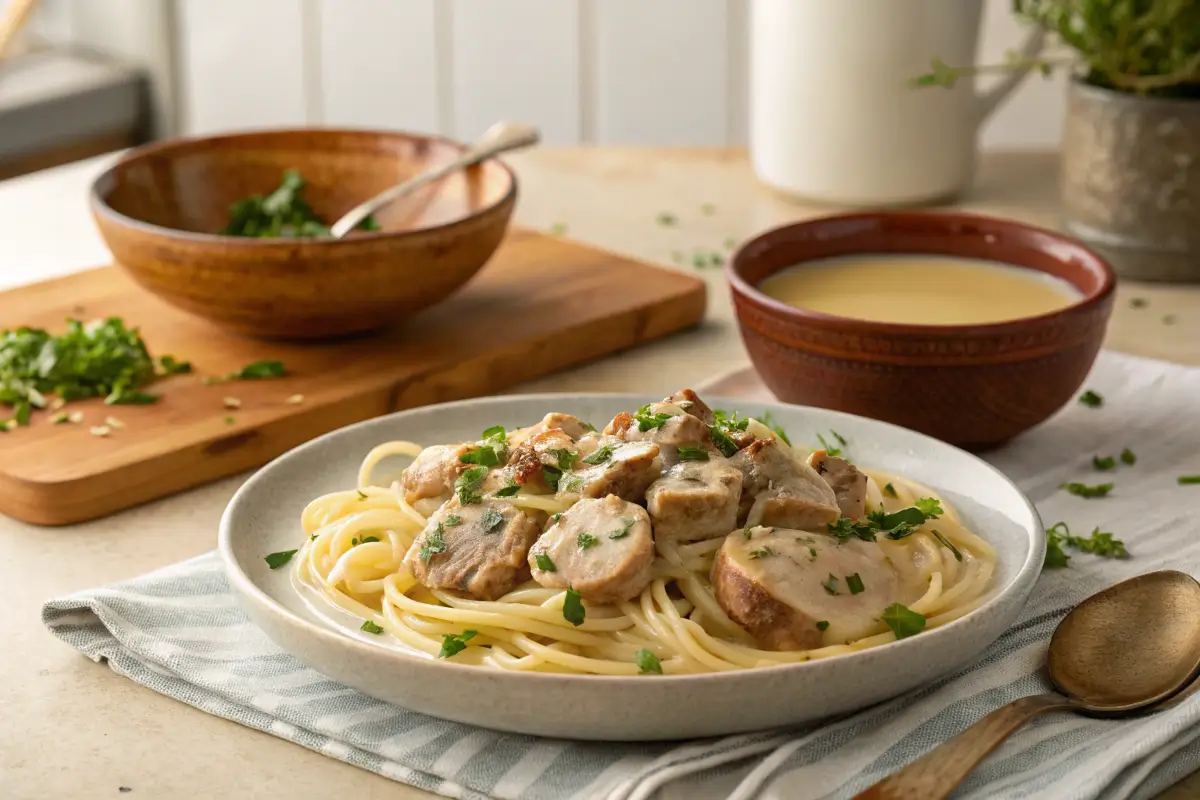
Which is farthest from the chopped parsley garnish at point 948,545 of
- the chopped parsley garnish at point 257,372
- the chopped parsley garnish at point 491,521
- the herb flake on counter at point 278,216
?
the herb flake on counter at point 278,216

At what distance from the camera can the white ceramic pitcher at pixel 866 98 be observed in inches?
124

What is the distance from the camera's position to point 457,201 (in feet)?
9.41

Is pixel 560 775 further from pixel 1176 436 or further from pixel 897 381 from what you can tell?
pixel 1176 436

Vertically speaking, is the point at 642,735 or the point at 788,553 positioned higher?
the point at 788,553

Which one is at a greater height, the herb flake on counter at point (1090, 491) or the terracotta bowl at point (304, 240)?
the terracotta bowl at point (304, 240)

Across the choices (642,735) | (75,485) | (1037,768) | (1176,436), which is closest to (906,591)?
(1037,768)

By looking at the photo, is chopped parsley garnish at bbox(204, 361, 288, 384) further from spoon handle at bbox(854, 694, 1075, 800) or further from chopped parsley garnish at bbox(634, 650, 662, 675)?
spoon handle at bbox(854, 694, 1075, 800)

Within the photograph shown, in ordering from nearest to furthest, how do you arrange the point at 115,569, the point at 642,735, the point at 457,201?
the point at 642,735 < the point at 115,569 < the point at 457,201

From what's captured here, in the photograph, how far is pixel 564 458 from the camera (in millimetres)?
1702

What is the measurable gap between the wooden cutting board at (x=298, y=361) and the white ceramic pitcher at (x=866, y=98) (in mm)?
578

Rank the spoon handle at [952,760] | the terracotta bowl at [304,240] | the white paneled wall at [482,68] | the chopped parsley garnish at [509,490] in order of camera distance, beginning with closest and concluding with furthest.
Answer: the spoon handle at [952,760] → the chopped parsley garnish at [509,490] → the terracotta bowl at [304,240] → the white paneled wall at [482,68]

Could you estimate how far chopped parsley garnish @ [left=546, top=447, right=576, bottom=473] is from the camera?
1698 mm

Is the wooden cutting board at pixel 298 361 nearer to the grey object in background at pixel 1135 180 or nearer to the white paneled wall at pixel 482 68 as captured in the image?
the grey object in background at pixel 1135 180

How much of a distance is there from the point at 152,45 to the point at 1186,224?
Answer: 467 cm
